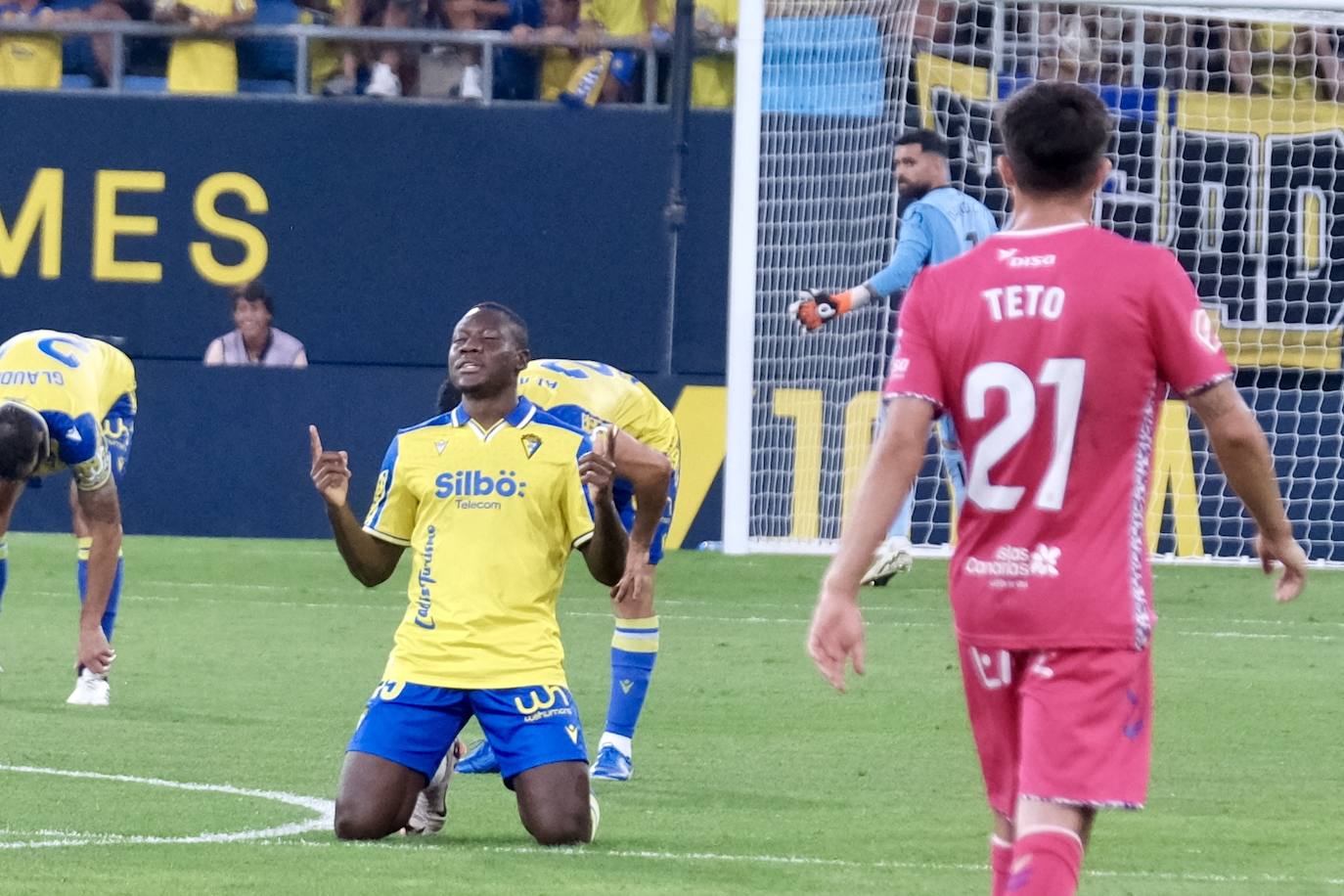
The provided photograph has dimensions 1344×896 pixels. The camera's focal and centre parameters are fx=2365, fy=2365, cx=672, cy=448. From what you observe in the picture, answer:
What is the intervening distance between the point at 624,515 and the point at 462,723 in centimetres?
216

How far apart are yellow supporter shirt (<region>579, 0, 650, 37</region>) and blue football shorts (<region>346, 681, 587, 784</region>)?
11.3 metres

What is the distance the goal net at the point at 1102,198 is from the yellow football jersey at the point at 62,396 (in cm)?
538

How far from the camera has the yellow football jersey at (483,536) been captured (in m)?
6.18

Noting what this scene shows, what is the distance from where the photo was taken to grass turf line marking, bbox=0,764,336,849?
6.00 meters

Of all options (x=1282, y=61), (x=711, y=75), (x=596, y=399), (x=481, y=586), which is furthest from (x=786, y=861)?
(x=711, y=75)

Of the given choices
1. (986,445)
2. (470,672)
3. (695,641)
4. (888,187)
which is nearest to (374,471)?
(888,187)

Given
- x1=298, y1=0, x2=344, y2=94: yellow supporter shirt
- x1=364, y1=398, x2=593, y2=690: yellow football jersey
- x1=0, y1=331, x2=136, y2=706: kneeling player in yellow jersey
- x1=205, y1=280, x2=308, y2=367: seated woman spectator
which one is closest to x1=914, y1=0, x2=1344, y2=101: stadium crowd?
x1=298, y1=0, x2=344, y2=94: yellow supporter shirt

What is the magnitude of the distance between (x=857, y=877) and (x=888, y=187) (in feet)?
30.6

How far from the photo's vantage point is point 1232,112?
15.0m

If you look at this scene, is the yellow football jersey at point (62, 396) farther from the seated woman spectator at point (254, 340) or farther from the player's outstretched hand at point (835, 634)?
the seated woman spectator at point (254, 340)

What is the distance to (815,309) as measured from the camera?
36.8ft

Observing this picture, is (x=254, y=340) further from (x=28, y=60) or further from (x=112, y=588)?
(x=112, y=588)

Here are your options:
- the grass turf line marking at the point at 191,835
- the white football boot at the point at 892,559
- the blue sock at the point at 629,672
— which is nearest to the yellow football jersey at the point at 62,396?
the grass turf line marking at the point at 191,835

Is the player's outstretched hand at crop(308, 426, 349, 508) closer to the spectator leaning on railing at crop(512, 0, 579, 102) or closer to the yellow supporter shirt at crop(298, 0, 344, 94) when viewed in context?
the spectator leaning on railing at crop(512, 0, 579, 102)
